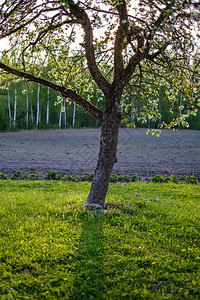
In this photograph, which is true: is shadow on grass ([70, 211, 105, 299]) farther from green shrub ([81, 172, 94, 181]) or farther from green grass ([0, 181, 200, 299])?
green shrub ([81, 172, 94, 181])

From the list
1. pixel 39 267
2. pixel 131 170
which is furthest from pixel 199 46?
pixel 131 170

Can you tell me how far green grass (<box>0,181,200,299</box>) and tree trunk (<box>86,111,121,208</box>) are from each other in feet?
1.61

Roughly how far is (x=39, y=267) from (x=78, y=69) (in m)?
5.98

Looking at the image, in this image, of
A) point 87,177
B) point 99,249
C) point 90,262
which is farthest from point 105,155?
point 87,177

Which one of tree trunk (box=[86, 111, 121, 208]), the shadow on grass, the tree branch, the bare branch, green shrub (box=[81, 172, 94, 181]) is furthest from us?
green shrub (box=[81, 172, 94, 181])

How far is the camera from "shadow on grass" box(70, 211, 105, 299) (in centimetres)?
353

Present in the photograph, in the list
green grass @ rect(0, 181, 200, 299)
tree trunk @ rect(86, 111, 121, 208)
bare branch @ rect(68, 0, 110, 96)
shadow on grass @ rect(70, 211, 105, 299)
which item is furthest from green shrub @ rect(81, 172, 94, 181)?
bare branch @ rect(68, 0, 110, 96)

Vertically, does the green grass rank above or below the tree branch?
below

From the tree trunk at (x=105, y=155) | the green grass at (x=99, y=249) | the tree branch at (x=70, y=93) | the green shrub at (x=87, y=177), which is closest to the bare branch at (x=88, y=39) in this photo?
the tree branch at (x=70, y=93)

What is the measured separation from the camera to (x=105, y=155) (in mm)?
6520

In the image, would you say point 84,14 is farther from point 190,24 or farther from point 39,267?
point 39,267

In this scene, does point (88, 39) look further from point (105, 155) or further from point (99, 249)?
point (99, 249)

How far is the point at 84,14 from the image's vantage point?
21.0 feet

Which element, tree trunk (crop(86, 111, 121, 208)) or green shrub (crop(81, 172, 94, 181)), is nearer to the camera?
tree trunk (crop(86, 111, 121, 208))
